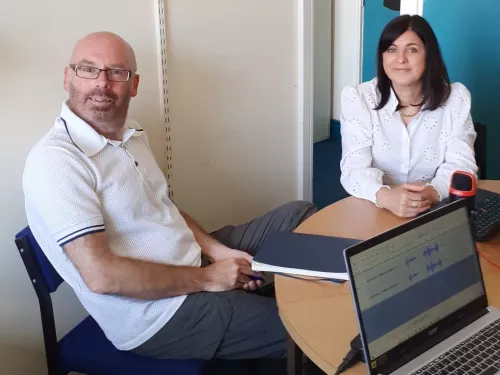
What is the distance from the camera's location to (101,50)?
1.70m

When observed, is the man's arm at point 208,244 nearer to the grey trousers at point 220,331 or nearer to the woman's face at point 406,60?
the grey trousers at point 220,331

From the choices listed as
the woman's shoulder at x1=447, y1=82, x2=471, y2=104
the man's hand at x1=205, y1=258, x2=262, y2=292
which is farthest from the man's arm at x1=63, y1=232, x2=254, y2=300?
the woman's shoulder at x1=447, y1=82, x2=471, y2=104

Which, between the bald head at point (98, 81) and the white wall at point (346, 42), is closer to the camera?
the bald head at point (98, 81)

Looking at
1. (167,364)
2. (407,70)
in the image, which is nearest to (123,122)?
(167,364)

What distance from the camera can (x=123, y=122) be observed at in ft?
5.87

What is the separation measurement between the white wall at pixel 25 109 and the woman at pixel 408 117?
3.12 ft

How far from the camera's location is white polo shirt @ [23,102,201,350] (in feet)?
4.82

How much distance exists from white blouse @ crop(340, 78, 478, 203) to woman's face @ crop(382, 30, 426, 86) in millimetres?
75

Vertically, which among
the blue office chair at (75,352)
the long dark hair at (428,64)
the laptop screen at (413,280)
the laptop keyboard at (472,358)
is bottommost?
the blue office chair at (75,352)

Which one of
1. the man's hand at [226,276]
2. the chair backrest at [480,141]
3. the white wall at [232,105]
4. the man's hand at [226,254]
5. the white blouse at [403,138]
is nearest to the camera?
the man's hand at [226,276]

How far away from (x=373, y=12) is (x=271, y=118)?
209 cm

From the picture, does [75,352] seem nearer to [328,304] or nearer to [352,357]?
[328,304]

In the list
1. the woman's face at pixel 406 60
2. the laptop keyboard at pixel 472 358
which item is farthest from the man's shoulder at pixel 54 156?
the woman's face at pixel 406 60

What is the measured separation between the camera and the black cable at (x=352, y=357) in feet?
3.29
